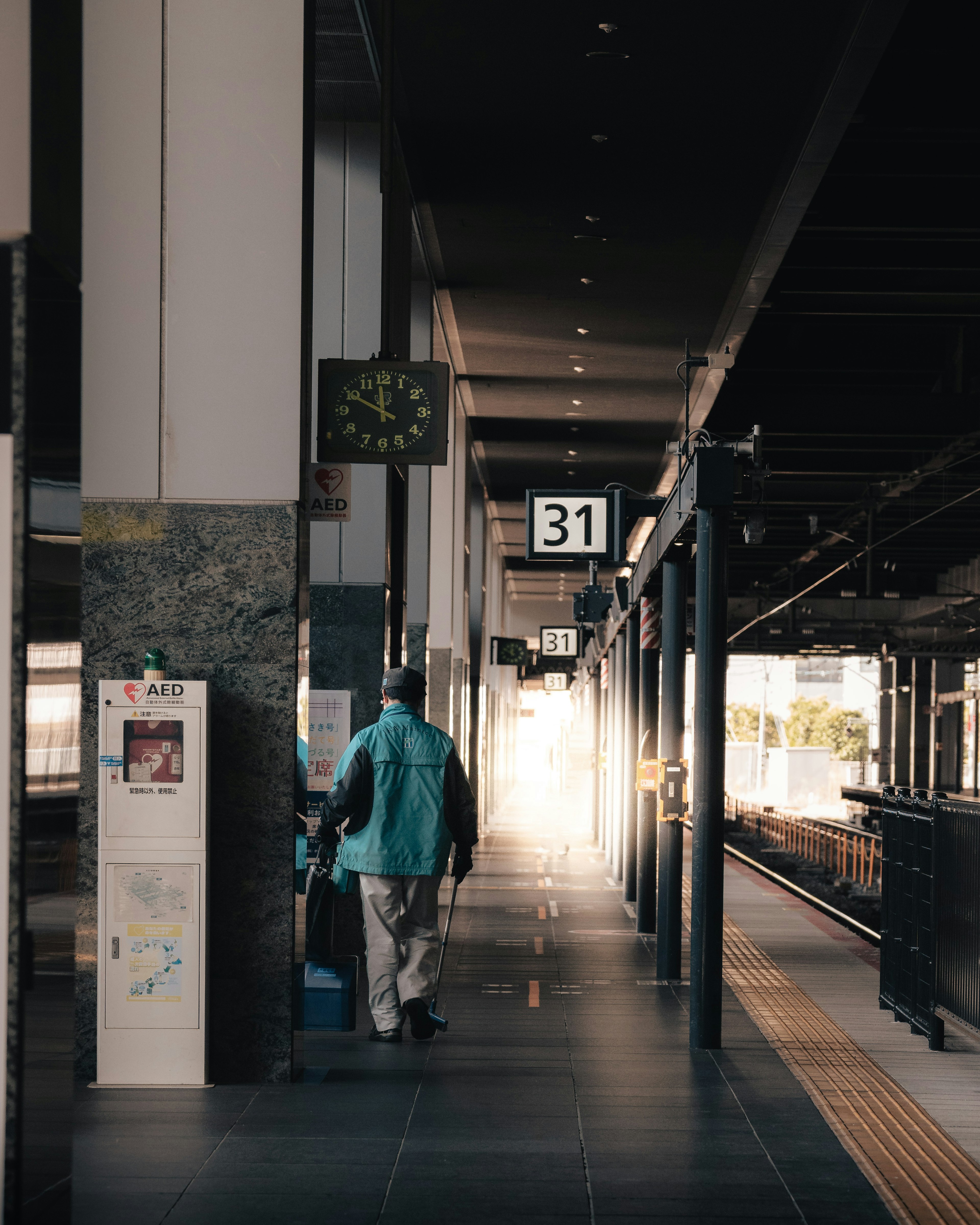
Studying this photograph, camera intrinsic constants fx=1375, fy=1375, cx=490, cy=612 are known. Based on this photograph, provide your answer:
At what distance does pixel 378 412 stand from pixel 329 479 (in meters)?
0.54

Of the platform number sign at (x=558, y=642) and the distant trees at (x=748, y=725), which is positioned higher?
the platform number sign at (x=558, y=642)

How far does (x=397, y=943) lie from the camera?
6.79 m

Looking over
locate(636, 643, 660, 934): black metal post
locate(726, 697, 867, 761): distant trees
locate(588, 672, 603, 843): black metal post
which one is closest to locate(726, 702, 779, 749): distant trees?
locate(726, 697, 867, 761): distant trees

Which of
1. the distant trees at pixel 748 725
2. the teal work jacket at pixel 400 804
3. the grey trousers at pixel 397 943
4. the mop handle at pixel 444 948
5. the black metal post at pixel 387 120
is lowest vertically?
the distant trees at pixel 748 725

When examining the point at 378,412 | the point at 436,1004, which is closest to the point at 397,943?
the point at 436,1004

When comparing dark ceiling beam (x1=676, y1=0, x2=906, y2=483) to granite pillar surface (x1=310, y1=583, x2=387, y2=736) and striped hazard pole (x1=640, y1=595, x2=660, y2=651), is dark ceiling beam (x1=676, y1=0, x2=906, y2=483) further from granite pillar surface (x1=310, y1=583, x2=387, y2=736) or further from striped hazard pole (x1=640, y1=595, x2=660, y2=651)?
granite pillar surface (x1=310, y1=583, x2=387, y2=736)

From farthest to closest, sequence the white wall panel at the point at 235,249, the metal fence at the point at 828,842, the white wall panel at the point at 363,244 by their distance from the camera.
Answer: the metal fence at the point at 828,842 → the white wall panel at the point at 363,244 → the white wall panel at the point at 235,249

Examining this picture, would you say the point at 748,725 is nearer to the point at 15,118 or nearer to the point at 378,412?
the point at 378,412

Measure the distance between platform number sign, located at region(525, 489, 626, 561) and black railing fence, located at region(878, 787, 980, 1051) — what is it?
319cm

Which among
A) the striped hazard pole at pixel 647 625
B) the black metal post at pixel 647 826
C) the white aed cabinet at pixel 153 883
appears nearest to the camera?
the white aed cabinet at pixel 153 883

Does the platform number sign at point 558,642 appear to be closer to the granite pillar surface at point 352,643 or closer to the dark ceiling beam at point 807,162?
the dark ceiling beam at point 807,162

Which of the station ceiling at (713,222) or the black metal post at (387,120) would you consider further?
the station ceiling at (713,222)

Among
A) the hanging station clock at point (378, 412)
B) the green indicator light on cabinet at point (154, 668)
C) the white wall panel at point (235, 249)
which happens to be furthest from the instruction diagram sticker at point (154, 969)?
the hanging station clock at point (378, 412)

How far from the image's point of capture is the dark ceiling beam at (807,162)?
775cm
